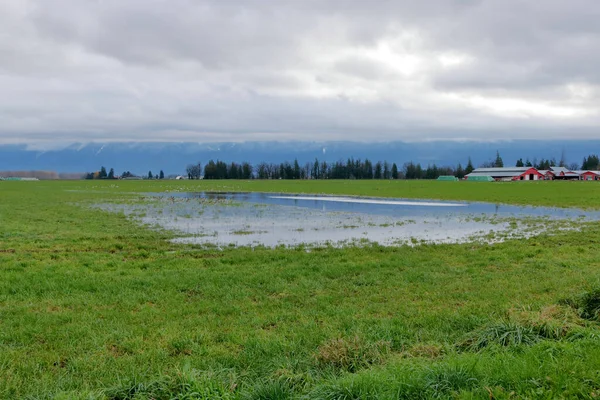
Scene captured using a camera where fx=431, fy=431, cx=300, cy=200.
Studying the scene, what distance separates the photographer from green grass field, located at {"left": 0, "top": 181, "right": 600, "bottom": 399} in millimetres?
5379

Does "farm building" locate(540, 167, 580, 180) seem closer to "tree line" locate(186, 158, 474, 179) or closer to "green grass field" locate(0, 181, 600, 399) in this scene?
"tree line" locate(186, 158, 474, 179)

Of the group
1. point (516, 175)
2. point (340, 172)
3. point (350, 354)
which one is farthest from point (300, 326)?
point (340, 172)

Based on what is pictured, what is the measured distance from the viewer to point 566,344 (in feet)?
20.6

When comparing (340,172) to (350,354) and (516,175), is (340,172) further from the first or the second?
(350,354)

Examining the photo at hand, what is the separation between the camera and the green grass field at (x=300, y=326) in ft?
17.6

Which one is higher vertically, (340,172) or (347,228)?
(340,172)

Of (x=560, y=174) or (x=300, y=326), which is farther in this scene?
(x=560, y=174)

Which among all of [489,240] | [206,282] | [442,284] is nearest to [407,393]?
[442,284]

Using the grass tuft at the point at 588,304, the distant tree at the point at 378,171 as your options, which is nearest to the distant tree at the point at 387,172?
the distant tree at the point at 378,171

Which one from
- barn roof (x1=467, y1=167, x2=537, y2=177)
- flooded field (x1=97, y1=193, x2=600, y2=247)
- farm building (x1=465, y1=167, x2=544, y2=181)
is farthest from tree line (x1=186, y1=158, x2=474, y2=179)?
flooded field (x1=97, y1=193, x2=600, y2=247)

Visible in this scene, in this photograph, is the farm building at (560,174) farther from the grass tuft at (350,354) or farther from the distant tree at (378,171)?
the grass tuft at (350,354)

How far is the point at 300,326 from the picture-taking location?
27.6 ft

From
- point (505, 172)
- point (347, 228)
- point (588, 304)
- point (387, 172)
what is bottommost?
point (347, 228)

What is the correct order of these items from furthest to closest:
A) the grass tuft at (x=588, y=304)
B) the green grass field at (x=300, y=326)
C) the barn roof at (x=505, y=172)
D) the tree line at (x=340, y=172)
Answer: the tree line at (x=340, y=172) → the barn roof at (x=505, y=172) → the grass tuft at (x=588, y=304) → the green grass field at (x=300, y=326)
